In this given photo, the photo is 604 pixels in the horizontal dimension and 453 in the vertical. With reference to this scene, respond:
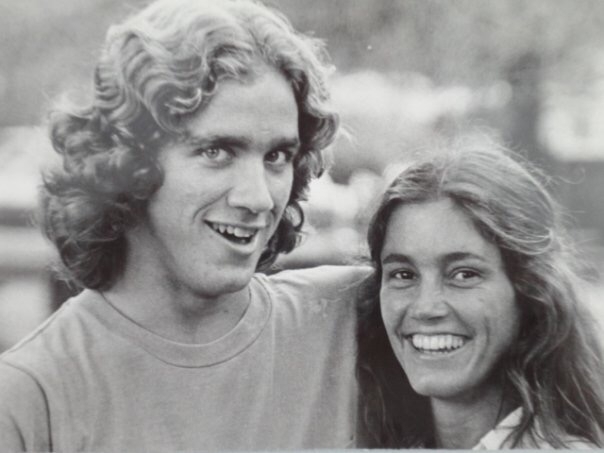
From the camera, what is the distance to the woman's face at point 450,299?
3.70 m

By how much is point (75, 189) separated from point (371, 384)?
5.09ft

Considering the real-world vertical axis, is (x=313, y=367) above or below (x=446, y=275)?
below

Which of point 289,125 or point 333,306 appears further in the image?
point 333,306

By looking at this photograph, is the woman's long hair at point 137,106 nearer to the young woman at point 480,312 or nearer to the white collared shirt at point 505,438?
the young woman at point 480,312

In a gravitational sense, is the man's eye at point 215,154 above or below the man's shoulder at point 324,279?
above

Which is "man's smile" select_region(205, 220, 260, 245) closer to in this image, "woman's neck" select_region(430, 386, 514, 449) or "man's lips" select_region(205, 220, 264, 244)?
"man's lips" select_region(205, 220, 264, 244)

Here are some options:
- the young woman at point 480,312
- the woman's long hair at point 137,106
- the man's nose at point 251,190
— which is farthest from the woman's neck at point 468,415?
the woman's long hair at point 137,106

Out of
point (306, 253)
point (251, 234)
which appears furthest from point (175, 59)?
point (306, 253)

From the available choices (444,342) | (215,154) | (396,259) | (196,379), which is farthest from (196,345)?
(444,342)

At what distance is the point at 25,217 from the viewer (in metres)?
3.77

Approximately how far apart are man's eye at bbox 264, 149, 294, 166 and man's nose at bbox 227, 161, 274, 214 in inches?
2.1

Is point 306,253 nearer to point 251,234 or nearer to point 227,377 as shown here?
point 251,234

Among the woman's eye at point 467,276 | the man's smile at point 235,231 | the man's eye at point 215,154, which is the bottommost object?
the woman's eye at point 467,276

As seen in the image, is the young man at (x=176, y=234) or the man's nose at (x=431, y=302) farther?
the man's nose at (x=431, y=302)
